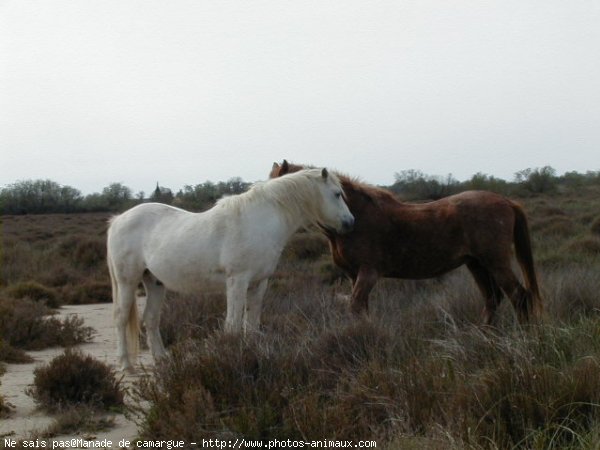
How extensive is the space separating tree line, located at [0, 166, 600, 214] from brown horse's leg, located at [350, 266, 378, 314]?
66.5ft

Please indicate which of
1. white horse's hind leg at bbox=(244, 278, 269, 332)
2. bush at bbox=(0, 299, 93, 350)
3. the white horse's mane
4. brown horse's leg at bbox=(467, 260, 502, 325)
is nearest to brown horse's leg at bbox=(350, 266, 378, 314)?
the white horse's mane

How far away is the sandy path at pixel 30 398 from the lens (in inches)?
175

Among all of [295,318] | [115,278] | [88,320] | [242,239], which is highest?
[242,239]

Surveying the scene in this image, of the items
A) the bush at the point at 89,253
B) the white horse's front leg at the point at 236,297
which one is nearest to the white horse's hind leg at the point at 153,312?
the white horse's front leg at the point at 236,297

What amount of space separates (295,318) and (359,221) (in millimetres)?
1183

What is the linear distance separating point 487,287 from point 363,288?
1395 mm

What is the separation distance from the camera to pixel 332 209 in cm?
616

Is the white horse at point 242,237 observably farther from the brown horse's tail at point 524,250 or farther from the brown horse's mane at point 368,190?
the brown horse's tail at point 524,250

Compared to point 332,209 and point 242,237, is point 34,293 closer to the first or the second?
point 242,237

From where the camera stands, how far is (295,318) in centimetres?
654

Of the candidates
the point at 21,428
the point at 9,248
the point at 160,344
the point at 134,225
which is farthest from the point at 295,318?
the point at 9,248

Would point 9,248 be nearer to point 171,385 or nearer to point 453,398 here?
point 171,385

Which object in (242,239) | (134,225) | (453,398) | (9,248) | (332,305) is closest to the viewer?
(453,398)

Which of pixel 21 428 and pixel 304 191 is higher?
pixel 304 191
